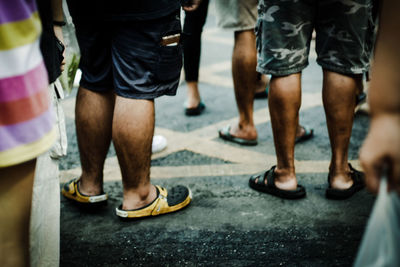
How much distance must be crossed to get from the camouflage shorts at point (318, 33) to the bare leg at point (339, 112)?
6 centimetres

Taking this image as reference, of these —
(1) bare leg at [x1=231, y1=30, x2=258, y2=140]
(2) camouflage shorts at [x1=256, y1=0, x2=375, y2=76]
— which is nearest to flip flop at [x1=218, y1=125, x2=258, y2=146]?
(1) bare leg at [x1=231, y1=30, x2=258, y2=140]

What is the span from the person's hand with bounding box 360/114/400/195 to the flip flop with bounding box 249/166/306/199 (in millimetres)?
1496

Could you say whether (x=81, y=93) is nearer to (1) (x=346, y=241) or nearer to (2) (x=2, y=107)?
(2) (x=2, y=107)

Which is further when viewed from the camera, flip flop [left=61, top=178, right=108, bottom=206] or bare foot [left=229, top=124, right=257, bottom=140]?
bare foot [left=229, top=124, right=257, bottom=140]

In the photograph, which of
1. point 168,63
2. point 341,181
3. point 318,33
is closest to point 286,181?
point 341,181

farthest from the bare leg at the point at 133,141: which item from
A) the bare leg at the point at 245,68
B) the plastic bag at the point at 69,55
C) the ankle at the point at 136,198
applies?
the bare leg at the point at 245,68

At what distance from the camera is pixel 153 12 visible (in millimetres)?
2057

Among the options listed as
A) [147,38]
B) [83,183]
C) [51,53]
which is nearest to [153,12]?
[147,38]

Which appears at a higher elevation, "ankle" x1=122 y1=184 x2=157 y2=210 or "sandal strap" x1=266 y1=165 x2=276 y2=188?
"ankle" x1=122 y1=184 x2=157 y2=210

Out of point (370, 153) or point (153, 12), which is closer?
point (370, 153)

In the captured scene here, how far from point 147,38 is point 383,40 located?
3.97 ft

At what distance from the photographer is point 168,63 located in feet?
7.05

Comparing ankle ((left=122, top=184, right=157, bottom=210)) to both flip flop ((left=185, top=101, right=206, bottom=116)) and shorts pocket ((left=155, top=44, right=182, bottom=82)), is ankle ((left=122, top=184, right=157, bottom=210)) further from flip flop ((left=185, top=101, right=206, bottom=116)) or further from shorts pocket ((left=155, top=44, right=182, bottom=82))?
flip flop ((left=185, top=101, right=206, bottom=116))

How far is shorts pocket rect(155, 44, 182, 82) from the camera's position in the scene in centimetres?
212
